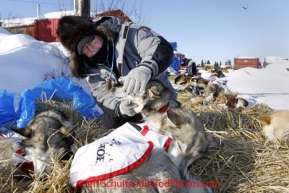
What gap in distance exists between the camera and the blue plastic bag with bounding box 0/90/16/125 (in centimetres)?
388

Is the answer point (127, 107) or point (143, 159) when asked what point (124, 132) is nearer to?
point (143, 159)

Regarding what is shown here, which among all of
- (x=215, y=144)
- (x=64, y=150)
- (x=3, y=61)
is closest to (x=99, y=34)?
(x=64, y=150)

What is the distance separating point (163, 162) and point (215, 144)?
0.99m

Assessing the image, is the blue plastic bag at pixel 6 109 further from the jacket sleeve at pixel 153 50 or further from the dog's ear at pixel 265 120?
the dog's ear at pixel 265 120

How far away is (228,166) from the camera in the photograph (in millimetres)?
2418

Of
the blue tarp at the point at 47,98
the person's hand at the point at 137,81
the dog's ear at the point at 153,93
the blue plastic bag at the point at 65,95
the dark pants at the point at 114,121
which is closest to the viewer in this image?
the person's hand at the point at 137,81

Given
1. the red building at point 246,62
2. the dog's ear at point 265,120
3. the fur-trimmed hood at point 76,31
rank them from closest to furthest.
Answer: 1. the fur-trimmed hood at point 76,31
2. the dog's ear at point 265,120
3. the red building at point 246,62

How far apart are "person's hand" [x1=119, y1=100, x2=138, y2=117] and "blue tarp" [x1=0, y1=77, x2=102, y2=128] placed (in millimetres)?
1634

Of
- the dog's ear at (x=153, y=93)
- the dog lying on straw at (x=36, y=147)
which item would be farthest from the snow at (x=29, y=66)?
the dog's ear at (x=153, y=93)

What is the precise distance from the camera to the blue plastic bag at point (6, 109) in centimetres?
388

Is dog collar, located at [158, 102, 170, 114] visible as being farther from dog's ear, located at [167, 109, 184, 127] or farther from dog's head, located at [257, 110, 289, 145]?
dog's head, located at [257, 110, 289, 145]

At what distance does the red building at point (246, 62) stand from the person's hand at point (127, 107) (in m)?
42.3

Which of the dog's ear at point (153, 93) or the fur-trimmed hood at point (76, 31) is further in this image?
the fur-trimmed hood at point (76, 31)

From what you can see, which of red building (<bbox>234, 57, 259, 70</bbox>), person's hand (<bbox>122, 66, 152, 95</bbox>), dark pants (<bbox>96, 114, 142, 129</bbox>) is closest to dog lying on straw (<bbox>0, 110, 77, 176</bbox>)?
person's hand (<bbox>122, 66, 152, 95</bbox>)
